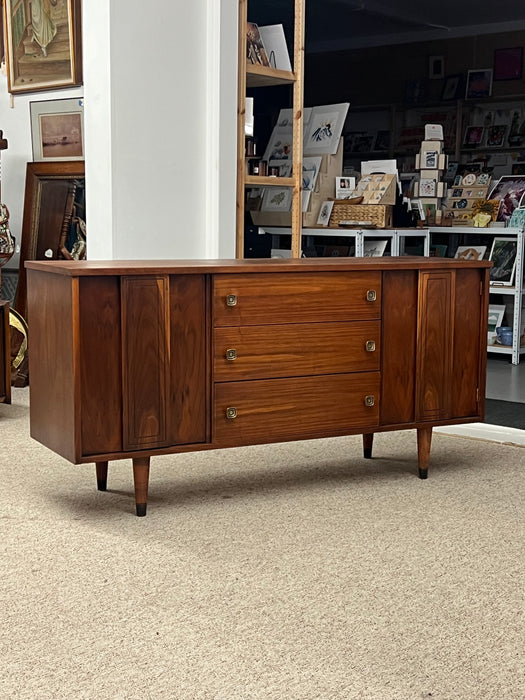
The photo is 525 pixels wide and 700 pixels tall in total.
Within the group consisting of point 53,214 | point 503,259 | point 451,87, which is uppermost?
point 451,87

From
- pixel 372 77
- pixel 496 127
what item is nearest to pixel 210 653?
pixel 496 127

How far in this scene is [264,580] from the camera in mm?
2594

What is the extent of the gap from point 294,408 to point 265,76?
2104 millimetres

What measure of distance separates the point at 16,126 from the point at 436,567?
4333 millimetres

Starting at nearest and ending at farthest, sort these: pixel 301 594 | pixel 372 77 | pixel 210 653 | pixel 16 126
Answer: pixel 210 653, pixel 301 594, pixel 16 126, pixel 372 77

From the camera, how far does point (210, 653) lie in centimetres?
215

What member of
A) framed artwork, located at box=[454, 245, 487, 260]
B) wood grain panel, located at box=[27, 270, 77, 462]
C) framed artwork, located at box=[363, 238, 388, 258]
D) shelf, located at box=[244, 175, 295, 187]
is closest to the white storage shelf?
framed artwork, located at box=[454, 245, 487, 260]

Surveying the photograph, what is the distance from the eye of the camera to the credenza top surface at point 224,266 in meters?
2.97

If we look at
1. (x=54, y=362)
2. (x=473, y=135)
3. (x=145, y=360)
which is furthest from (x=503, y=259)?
(x=54, y=362)

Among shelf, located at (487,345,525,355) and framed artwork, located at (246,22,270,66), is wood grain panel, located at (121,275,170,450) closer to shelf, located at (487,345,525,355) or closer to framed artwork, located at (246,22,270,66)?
framed artwork, located at (246,22,270,66)

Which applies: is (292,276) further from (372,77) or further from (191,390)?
(372,77)

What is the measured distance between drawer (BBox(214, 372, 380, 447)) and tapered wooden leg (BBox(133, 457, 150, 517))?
10.0 inches

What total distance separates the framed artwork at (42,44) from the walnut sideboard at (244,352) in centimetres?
274

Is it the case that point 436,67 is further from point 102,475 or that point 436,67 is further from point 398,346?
point 102,475
